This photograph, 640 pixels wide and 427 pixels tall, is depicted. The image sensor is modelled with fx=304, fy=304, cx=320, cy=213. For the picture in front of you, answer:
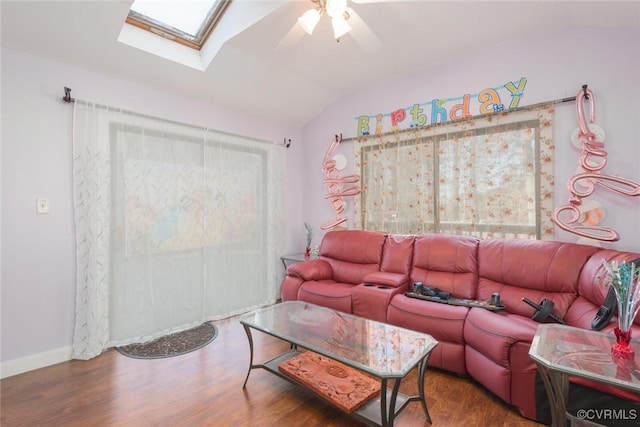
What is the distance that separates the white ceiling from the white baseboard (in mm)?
2372

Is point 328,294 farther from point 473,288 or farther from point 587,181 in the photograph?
point 587,181

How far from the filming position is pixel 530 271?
2.35 m

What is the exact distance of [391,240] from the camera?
3.26 metres

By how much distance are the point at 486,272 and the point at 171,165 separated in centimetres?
314

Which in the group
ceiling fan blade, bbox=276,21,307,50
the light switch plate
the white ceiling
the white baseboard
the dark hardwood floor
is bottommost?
the dark hardwood floor

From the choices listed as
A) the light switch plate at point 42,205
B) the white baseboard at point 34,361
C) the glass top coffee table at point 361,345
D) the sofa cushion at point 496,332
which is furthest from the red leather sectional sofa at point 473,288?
the light switch plate at point 42,205

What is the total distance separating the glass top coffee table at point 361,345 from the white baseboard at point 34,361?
1615mm

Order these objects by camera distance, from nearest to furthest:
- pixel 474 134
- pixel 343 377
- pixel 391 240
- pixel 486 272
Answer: pixel 343 377 < pixel 486 272 < pixel 474 134 < pixel 391 240

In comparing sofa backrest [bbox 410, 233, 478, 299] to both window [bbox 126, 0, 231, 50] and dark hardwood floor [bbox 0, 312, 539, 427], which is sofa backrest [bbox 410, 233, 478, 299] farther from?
window [bbox 126, 0, 231, 50]

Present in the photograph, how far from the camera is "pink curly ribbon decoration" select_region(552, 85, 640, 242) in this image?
2.26 m

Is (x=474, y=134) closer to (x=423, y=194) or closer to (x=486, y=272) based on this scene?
(x=423, y=194)

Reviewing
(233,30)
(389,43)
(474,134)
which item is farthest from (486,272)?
(233,30)

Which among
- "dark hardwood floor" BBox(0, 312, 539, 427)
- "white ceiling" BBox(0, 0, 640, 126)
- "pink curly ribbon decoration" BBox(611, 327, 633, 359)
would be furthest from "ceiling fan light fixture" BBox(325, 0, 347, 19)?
"dark hardwood floor" BBox(0, 312, 539, 427)

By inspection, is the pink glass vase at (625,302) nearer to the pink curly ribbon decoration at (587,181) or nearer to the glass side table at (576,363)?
the glass side table at (576,363)
